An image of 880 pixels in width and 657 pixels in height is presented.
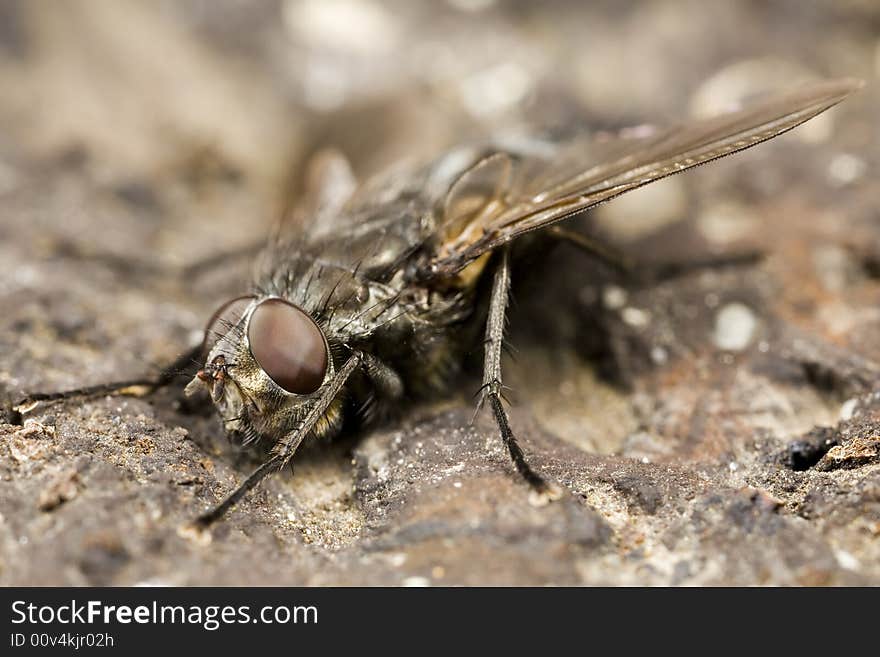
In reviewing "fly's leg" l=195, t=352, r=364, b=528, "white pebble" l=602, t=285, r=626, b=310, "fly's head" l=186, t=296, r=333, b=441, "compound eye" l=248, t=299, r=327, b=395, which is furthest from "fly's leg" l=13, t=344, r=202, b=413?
"white pebble" l=602, t=285, r=626, b=310

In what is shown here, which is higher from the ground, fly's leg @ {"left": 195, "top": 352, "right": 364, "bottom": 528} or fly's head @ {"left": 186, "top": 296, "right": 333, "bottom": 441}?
fly's head @ {"left": 186, "top": 296, "right": 333, "bottom": 441}

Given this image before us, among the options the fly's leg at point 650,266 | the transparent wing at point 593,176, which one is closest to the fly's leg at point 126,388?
the transparent wing at point 593,176

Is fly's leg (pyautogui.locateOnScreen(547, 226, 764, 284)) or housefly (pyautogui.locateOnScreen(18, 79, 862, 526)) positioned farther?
fly's leg (pyautogui.locateOnScreen(547, 226, 764, 284))

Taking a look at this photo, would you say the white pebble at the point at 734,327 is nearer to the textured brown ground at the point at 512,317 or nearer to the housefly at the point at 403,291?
the textured brown ground at the point at 512,317

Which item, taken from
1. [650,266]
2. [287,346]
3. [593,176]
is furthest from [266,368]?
[650,266]

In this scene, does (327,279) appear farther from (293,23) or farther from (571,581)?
(293,23)

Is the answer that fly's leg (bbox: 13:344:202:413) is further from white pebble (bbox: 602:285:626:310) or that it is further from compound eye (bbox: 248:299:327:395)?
white pebble (bbox: 602:285:626:310)

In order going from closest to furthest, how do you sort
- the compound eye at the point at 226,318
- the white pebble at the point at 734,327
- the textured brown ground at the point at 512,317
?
the textured brown ground at the point at 512,317, the compound eye at the point at 226,318, the white pebble at the point at 734,327
